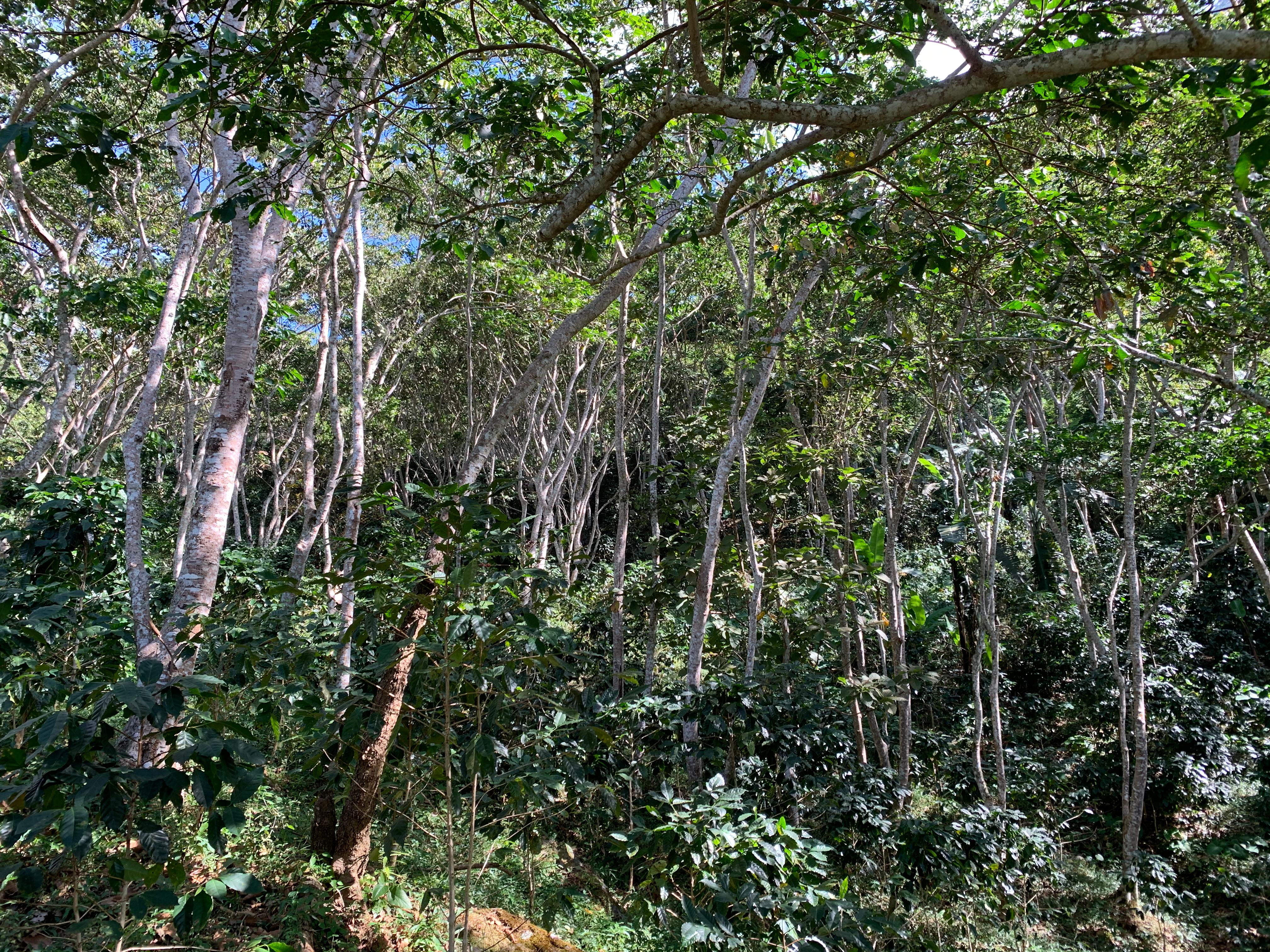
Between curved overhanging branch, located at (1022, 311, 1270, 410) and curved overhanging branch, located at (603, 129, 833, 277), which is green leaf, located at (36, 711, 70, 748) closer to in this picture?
curved overhanging branch, located at (603, 129, 833, 277)

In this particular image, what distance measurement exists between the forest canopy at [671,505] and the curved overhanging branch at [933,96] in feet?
0.05

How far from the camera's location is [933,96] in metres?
2.19

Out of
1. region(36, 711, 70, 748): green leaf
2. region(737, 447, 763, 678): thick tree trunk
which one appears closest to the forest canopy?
region(36, 711, 70, 748): green leaf

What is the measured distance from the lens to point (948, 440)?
7.11 meters

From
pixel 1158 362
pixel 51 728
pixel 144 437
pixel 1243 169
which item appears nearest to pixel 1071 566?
pixel 1158 362

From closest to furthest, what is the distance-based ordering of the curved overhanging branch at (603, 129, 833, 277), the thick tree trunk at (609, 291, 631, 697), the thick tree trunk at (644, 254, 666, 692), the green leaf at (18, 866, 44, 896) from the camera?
1. the green leaf at (18, 866, 44, 896)
2. the curved overhanging branch at (603, 129, 833, 277)
3. the thick tree trunk at (609, 291, 631, 697)
4. the thick tree trunk at (644, 254, 666, 692)

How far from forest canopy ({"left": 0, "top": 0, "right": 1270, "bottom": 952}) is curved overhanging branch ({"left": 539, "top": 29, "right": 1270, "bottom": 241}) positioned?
1cm

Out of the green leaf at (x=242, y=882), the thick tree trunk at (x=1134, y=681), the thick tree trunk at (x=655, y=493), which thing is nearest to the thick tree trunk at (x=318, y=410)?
the thick tree trunk at (x=655, y=493)

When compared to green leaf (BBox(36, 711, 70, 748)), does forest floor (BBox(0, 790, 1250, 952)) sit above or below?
below

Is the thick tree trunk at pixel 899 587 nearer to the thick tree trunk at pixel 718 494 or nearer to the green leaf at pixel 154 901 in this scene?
the thick tree trunk at pixel 718 494

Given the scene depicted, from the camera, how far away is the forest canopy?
291 centimetres

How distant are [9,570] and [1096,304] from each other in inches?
264

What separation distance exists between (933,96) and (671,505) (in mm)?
6615

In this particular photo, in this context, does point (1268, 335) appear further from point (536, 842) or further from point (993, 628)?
point (536, 842)
